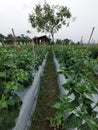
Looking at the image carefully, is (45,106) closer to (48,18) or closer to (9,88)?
(9,88)

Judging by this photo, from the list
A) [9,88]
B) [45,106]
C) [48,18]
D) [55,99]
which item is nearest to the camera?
[9,88]

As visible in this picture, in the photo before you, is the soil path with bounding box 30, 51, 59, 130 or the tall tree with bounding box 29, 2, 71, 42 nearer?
the soil path with bounding box 30, 51, 59, 130

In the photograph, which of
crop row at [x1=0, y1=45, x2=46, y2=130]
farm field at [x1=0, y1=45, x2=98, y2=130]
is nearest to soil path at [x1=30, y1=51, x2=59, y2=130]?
farm field at [x1=0, y1=45, x2=98, y2=130]

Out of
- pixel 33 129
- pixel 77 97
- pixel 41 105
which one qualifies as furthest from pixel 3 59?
pixel 41 105

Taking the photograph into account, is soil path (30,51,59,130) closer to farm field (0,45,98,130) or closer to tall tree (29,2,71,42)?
farm field (0,45,98,130)

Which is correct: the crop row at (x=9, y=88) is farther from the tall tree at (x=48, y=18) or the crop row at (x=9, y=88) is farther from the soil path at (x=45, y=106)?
the tall tree at (x=48, y=18)

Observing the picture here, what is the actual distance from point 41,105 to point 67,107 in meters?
3.58

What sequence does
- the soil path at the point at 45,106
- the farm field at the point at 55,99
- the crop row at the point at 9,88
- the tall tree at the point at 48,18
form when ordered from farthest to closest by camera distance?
the tall tree at the point at 48,18, the soil path at the point at 45,106, the crop row at the point at 9,88, the farm field at the point at 55,99

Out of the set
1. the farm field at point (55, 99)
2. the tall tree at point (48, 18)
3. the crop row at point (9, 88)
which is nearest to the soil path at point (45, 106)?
the farm field at point (55, 99)

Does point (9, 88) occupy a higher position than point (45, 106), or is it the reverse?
point (9, 88)

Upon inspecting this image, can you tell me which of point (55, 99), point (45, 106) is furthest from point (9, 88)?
point (55, 99)

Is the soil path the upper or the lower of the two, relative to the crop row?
lower

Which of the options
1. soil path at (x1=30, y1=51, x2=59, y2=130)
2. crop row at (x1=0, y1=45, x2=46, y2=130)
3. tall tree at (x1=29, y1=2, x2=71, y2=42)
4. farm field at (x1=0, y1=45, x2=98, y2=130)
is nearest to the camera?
farm field at (x1=0, y1=45, x2=98, y2=130)

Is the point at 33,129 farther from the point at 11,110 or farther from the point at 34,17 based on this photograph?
the point at 34,17
